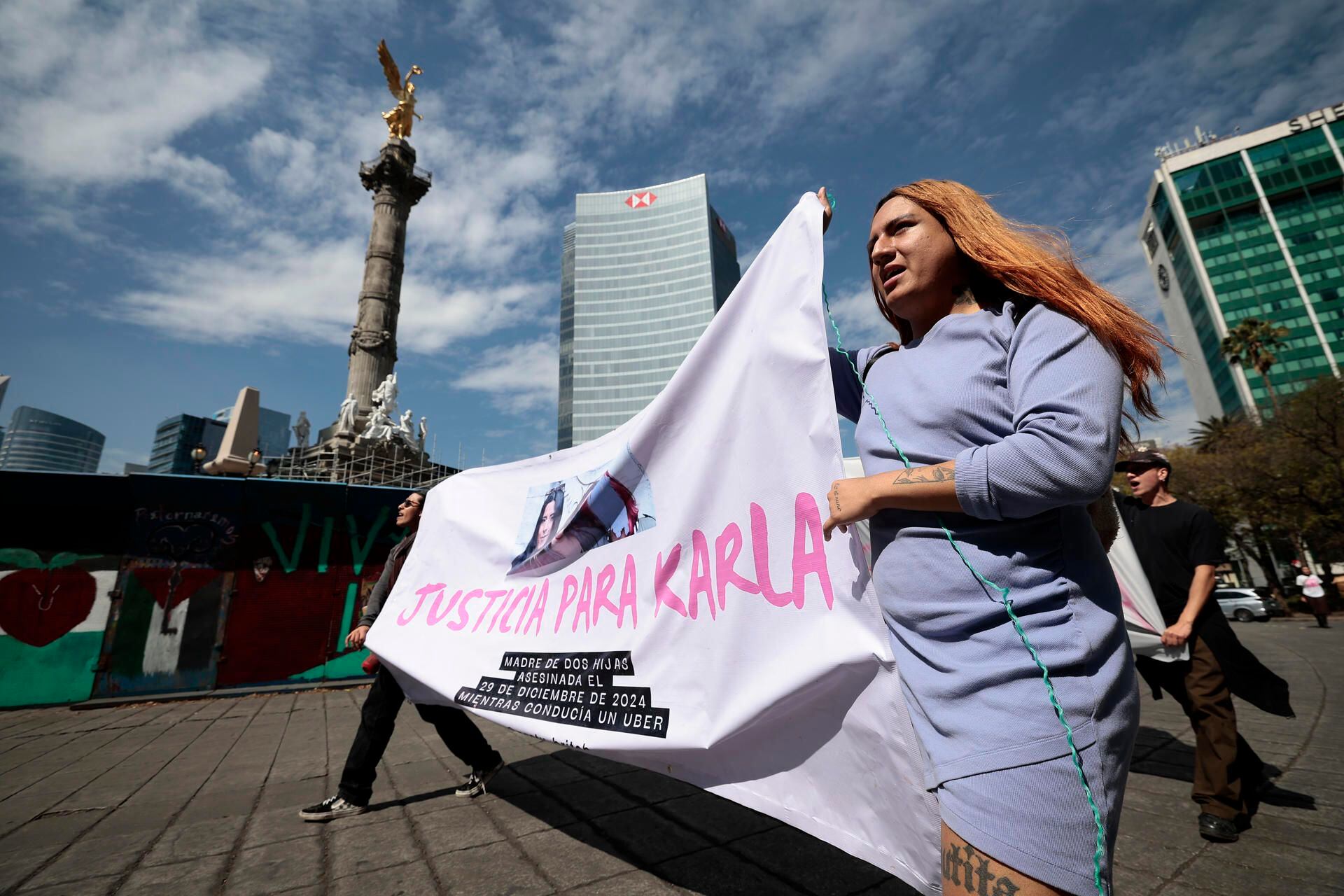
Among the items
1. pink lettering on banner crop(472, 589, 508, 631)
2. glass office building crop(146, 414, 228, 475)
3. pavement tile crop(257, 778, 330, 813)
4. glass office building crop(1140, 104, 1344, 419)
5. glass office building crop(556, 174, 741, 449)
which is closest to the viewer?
pink lettering on banner crop(472, 589, 508, 631)

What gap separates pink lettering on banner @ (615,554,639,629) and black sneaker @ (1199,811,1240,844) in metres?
3.12

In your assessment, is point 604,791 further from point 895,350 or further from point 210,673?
point 210,673

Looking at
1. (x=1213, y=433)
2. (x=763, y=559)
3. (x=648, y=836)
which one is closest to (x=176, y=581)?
(x=648, y=836)

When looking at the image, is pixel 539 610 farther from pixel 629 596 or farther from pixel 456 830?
pixel 456 830

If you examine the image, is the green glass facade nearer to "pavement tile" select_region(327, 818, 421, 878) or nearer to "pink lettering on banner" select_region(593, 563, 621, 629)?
"pink lettering on banner" select_region(593, 563, 621, 629)

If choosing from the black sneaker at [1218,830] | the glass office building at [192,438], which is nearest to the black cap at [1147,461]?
the black sneaker at [1218,830]

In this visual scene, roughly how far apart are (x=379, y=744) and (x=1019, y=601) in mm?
3921

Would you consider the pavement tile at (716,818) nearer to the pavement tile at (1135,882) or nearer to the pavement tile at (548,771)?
the pavement tile at (548,771)

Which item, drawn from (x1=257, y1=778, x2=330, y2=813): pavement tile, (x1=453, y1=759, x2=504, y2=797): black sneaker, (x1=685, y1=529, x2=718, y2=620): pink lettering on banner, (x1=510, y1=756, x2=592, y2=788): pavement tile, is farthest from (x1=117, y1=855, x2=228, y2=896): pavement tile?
(x1=685, y1=529, x2=718, y2=620): pink lettering on banner

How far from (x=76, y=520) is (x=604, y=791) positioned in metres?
8.64

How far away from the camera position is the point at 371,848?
3.03m

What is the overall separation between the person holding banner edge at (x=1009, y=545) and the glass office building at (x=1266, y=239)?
8926 cm

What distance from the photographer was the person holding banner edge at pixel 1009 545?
3.07 feet

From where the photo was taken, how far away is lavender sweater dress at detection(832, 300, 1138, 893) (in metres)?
0.93
